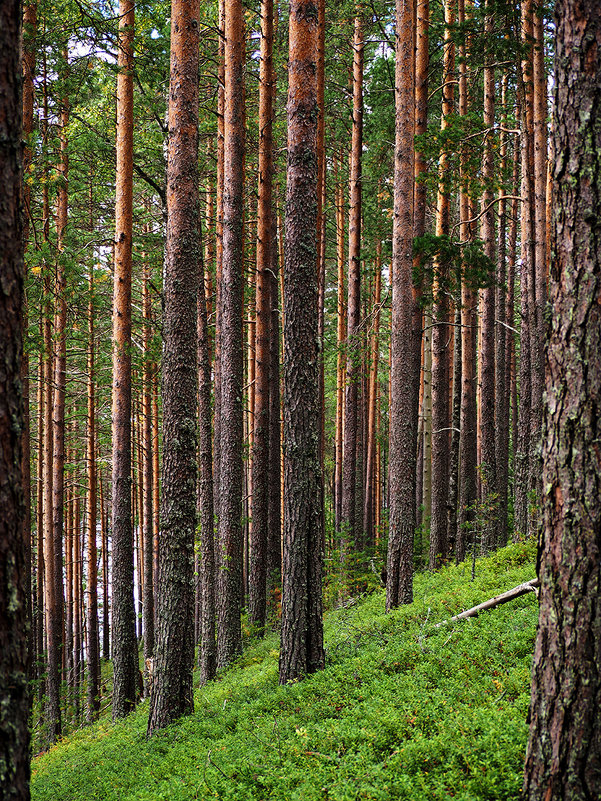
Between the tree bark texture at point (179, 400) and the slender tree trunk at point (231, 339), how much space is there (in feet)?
13.3

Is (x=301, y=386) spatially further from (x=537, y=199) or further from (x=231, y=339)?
(x=537, y=199)

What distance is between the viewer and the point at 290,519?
7172 millimetres

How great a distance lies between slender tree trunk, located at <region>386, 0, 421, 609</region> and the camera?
32.7 feet

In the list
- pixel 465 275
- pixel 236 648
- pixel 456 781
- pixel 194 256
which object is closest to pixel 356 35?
pixel 465 275

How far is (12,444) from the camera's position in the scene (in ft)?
8.45

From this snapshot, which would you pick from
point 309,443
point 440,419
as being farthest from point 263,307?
point 309,443

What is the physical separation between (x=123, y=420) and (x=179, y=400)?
15.8ft

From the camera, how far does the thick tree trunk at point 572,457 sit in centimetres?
298

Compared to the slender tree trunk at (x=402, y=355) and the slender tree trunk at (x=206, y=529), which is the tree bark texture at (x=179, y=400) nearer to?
the slender tree trunk at (x=402, y=355)

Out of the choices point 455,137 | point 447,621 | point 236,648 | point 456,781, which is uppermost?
point 455,137

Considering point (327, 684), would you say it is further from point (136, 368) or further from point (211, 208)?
point (211, 208)

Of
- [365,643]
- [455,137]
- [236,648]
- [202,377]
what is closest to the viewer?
[365,643]

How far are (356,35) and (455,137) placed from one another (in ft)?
23.6

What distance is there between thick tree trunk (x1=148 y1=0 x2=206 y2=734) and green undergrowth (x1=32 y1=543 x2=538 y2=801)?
66 centimetres
